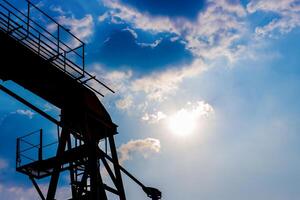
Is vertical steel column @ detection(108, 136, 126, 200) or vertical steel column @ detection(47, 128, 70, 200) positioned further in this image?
A: vertical steel column @ detection(108, 136, 126, 200)

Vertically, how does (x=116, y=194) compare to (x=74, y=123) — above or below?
below

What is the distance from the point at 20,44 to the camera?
→ 12.6m

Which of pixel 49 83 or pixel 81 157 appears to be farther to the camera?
pixel 81 157

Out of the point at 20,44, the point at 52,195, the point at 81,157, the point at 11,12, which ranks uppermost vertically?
the point at 11,12

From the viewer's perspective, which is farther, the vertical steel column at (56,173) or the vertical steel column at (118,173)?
the vertical steel column at (118,173)

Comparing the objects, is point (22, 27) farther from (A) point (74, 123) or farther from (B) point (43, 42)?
(A) point (74, 123)

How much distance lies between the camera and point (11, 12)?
1280 centimetres

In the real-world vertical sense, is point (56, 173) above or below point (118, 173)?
below

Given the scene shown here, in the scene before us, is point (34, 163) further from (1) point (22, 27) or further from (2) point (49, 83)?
(1) point (22, 27)

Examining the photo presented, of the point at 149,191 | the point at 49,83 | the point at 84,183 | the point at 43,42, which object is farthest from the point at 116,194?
the point at 43,42

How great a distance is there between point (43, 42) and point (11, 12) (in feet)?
4.02

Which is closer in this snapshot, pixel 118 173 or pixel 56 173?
pixel 56 173

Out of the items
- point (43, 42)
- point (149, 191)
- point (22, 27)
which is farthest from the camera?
point (149, 191)

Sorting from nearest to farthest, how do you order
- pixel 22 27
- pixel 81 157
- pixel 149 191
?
1. pixel 22 27
2. pixel 81 157
3. pixel 149 191
